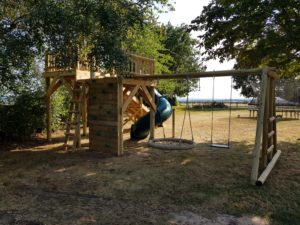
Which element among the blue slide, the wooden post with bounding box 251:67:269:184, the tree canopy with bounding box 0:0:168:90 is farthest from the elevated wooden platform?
the wooden post with bounding box 251:67:269:184

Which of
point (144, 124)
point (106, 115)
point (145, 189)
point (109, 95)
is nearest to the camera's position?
point (145, 189)

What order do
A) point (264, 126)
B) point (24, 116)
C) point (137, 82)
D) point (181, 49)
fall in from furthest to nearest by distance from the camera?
point (181, 49)
point (24, 116)
point (137, 82)
point (264, 126)

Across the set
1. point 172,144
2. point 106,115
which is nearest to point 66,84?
point 106,115

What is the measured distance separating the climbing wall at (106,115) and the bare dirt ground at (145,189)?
14.4 inches

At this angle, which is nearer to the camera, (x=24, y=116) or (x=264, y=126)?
(x=264, y=126)

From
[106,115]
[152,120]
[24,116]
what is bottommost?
[152,120]

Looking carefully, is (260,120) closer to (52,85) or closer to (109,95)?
(109,95)

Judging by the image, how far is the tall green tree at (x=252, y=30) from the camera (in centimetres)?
822

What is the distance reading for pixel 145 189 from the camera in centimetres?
513

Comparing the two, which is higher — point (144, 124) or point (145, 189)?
point (144, 124)

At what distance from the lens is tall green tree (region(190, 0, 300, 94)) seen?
822 cm

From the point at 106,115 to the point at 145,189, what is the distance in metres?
3.47

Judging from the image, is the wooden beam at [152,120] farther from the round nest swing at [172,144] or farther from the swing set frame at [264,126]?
A: the swing set frame at [264,126]

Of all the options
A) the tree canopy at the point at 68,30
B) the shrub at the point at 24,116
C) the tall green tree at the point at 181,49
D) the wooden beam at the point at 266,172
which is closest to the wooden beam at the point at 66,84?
the shrub at the point at 24,116
